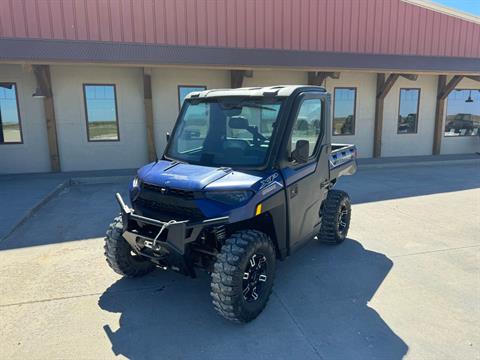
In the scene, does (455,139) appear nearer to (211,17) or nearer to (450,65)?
(450,65)

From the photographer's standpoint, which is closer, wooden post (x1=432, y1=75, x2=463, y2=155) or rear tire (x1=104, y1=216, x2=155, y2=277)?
rear tire (x1=104, y1=216, x2=155, y2=277)

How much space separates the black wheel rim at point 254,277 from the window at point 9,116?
914 cm

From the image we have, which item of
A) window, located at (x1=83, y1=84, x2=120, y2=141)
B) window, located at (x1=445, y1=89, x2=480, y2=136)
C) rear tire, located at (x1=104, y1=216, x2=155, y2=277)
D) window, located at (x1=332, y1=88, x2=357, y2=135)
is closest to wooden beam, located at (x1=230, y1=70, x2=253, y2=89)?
window, located at (x1=332, y1=88, x2=357, y2=135)

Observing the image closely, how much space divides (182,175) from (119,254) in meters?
1.18

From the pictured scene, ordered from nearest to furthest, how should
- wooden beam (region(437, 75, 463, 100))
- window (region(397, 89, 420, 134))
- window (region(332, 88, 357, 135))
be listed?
window (region(332, 88, 357, 135)), wooden beam (region(437, 75, 463, 100)), window (region(397, 89, 420, 134))

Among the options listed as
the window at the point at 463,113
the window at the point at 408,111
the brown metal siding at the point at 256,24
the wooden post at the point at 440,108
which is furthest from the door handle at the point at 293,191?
the window at the point at 463,113

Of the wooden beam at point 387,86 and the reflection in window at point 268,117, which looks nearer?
the reflection in window at point 268,117

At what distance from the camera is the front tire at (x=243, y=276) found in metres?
2.99

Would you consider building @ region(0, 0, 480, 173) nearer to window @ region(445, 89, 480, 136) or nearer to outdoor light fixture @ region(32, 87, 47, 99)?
outdoor light fixture @ region(32, 87, 47, 99)

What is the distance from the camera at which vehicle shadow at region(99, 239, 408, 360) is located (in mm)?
2879

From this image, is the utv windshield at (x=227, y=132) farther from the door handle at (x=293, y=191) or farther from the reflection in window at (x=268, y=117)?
the door handle at (x=293, y=191)

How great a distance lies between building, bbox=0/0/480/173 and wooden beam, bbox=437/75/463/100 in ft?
0.25

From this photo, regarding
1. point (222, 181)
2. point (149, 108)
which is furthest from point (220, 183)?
point (149, 108)

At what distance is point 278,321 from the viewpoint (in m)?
3.27
